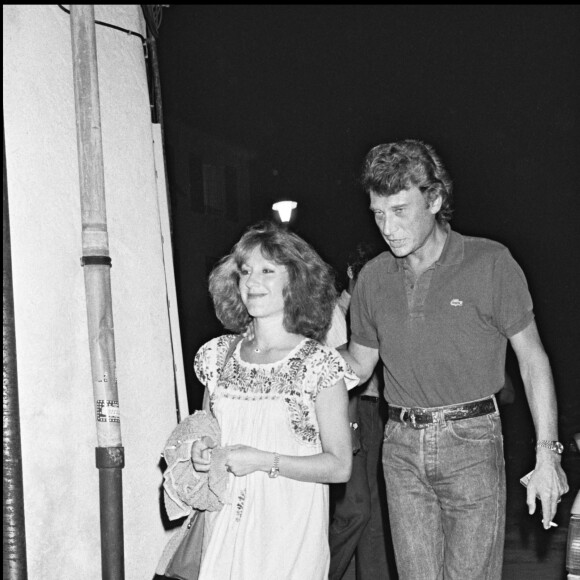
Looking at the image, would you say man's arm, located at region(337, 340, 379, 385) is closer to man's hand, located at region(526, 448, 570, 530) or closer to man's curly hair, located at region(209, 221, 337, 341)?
man's curly hair, located at region(209, 221, 337, 341)

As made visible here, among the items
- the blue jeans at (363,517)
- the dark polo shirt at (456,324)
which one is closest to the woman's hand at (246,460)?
the dark polo shirt at (456,324)

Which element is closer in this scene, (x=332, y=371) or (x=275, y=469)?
(x=275, y=469)

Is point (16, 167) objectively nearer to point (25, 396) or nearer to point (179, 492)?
point (25, 396)

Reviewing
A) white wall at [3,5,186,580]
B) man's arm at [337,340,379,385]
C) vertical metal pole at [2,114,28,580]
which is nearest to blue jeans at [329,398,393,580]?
white wall at [3,5,186,580]

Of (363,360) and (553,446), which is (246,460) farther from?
(553,446)

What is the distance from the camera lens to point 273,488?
340 centimetres

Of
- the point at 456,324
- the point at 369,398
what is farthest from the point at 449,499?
the point at 369,398

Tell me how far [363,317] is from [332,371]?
0.58 m

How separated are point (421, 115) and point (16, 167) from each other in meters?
22.9

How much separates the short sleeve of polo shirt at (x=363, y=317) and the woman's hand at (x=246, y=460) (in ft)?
3.03

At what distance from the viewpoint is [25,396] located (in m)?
4.26

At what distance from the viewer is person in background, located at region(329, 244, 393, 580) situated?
5.71 metres

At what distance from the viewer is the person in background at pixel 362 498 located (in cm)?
571

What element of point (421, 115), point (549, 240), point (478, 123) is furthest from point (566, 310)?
point (421, 115)
